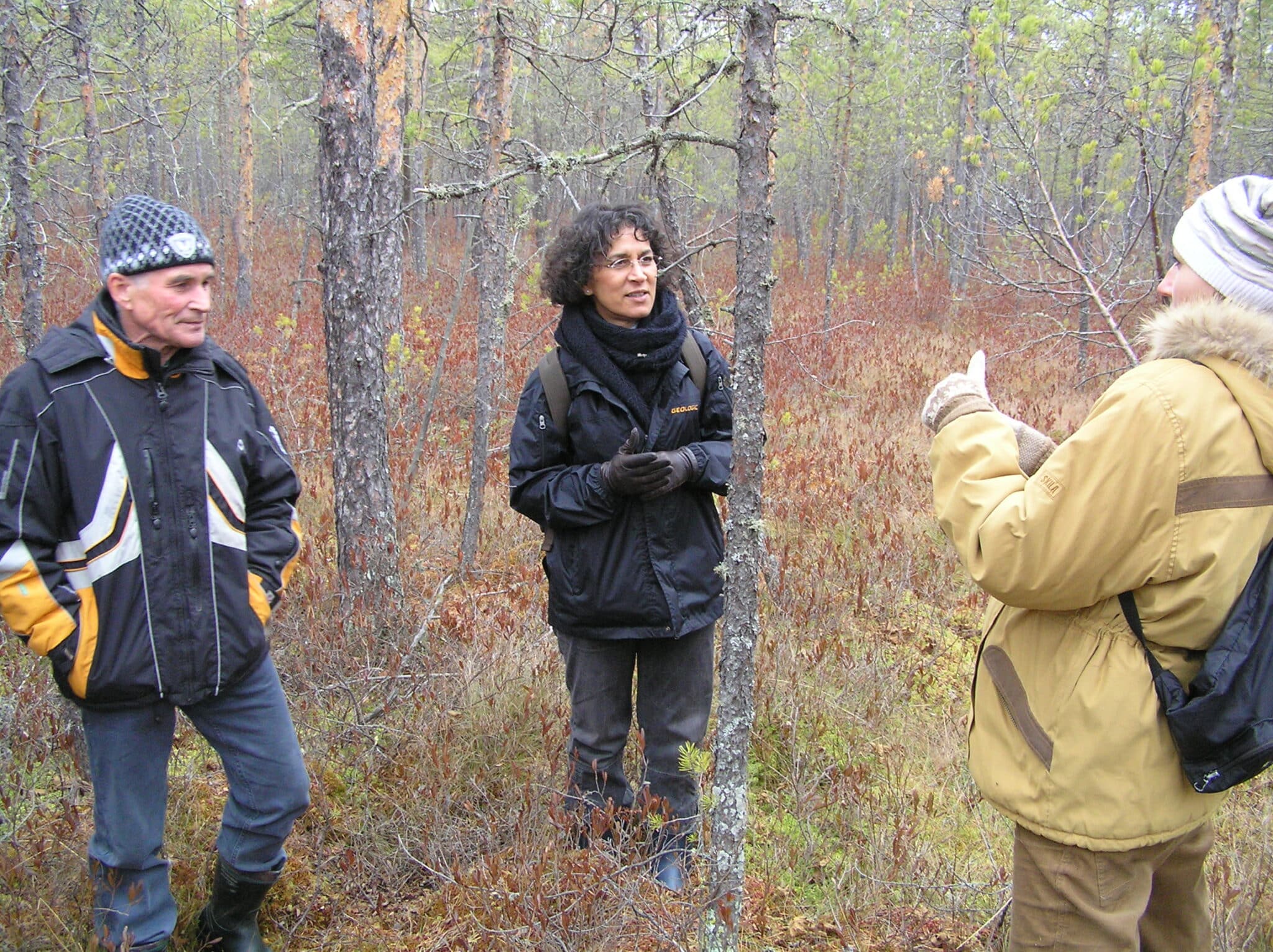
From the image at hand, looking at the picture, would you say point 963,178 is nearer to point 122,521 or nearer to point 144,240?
point 144,240

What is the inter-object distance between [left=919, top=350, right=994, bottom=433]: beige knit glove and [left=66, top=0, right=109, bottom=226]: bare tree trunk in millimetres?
4802

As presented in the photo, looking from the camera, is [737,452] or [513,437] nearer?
[737,452]

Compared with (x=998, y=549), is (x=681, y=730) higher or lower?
lower

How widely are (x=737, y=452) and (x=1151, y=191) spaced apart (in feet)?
7.48

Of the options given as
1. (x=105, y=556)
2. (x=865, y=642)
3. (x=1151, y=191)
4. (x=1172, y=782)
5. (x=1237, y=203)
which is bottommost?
(x=865, y=642)

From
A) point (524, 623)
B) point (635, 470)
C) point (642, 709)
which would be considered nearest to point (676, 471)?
point (635, 470)

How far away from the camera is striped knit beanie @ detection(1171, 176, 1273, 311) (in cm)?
153

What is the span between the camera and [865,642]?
181 inches

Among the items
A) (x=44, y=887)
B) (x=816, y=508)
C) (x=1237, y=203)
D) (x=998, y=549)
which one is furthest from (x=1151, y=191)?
(x=44, y=887)

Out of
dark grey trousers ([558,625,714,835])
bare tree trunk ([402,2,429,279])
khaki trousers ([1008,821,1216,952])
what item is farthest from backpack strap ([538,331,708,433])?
khaki trousers ([1008,821,1216,952])

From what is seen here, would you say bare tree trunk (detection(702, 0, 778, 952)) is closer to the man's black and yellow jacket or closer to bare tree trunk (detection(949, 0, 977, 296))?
the man's black and yellow jacket

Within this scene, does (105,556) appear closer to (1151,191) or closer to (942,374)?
(1151,191)

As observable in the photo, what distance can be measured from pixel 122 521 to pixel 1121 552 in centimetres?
216

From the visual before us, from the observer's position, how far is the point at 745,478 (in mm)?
1900
